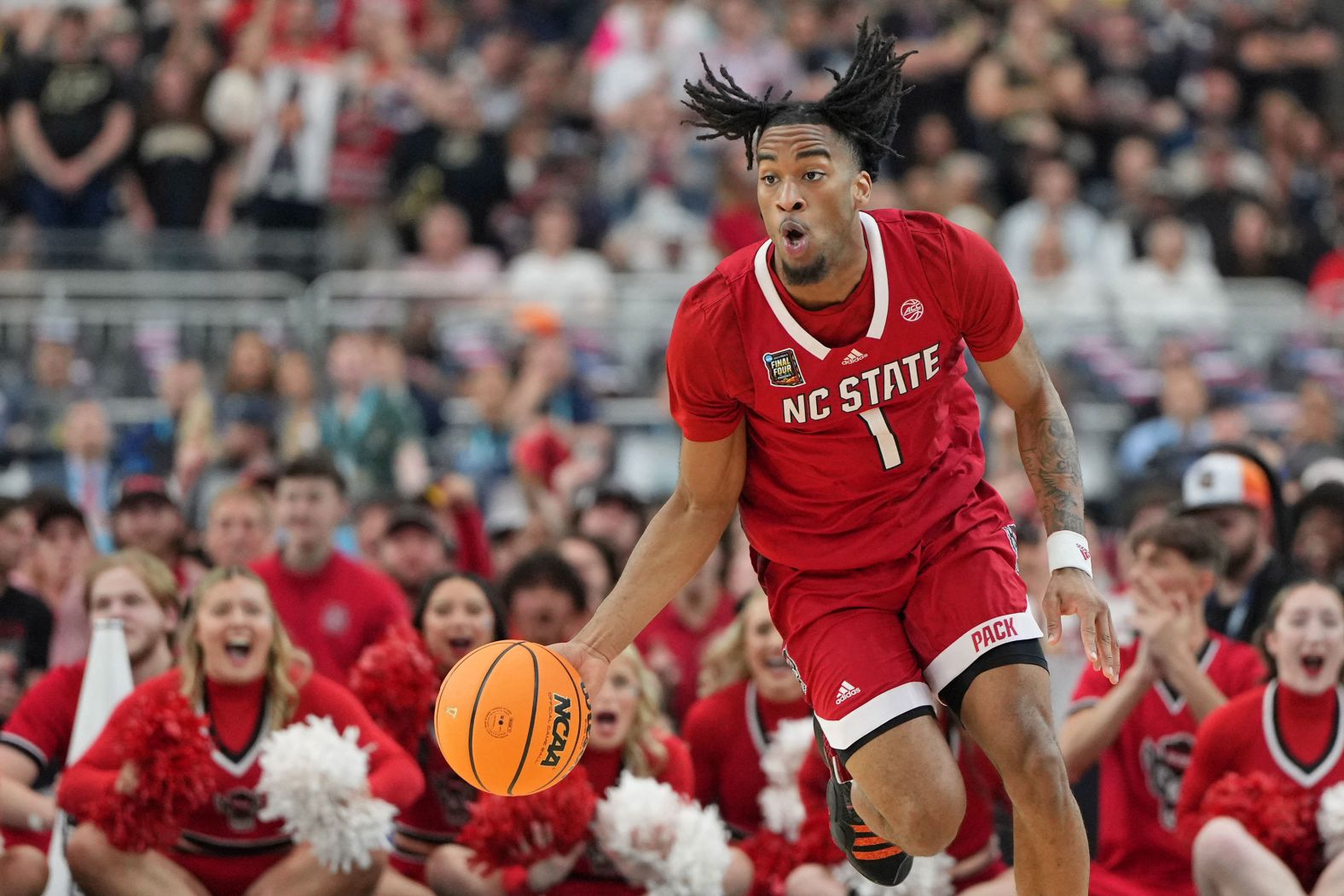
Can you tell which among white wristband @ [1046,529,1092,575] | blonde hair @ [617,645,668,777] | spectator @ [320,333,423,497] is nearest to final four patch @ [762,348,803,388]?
white wristband @ [1046,529,1092,575]

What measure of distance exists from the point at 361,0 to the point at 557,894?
967cm

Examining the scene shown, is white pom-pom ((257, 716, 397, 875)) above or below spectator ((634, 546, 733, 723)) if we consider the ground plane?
below

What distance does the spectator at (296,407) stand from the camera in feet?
37.5

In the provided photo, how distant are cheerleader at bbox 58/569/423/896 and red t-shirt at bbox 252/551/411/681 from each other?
1228 mm

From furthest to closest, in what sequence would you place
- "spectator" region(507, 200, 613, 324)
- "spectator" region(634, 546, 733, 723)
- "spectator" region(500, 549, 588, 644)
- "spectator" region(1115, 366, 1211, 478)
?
1. "spectator" region(507, 200, 613, 324)
2. "spectator" region(1115, 366, 1211, 478)
3. "spectator" region(634, 546, 733, 723)
4. "spectator" region(500, 549, 588, 644)

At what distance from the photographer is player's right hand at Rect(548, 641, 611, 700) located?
5.35 m

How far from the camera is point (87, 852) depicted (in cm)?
681

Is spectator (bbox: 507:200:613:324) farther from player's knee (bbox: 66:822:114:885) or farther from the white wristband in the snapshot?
the white wristband

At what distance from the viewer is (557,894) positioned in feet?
24.0

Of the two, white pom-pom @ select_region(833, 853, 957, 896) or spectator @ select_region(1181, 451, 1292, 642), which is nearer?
white pom-pom @ select_region(833, 853, 957, 896)

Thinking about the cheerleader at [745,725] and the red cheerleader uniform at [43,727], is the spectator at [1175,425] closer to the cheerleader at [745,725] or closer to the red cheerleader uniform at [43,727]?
the cheerleader at [745,725]

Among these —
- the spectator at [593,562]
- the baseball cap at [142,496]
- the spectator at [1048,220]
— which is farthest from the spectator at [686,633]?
the spectator at [1048,220]

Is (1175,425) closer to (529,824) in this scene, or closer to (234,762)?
(529,824)

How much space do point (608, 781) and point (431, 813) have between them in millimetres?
756
